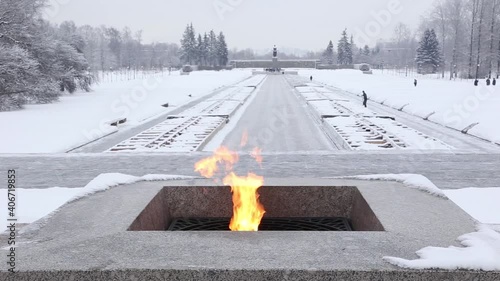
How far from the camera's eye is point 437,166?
33.4 feet

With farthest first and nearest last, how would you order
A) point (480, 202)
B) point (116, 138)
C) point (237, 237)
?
1. point (116, 138)
2. point (480, 202)
3. point (237, 237)

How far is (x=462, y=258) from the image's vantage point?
3049 millimetres

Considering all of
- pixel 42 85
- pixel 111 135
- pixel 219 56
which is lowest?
pixel 111 135

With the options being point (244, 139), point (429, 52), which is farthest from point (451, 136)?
point (429, 52)

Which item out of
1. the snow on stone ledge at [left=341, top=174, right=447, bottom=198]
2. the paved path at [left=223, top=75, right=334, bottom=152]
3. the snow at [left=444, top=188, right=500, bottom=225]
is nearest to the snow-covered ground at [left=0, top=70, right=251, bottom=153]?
the paved path at [left=223, top=75, right=334, bottom=152]

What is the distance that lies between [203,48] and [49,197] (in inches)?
4487

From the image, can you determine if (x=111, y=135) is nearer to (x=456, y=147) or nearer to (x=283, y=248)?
(x=456, y=147)

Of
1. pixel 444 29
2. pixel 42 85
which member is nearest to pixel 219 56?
pixel 444 29

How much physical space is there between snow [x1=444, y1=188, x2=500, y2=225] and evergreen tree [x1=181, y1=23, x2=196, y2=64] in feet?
370

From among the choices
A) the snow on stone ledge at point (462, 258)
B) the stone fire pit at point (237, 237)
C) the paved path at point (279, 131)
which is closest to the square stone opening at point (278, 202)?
the stone fire pit at point (237, 237)

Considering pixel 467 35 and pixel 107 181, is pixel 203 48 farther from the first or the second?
pixel 107 181

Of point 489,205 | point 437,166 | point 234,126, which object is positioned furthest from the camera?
point 234,126

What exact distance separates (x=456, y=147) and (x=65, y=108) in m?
21.1

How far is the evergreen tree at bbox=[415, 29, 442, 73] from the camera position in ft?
252
